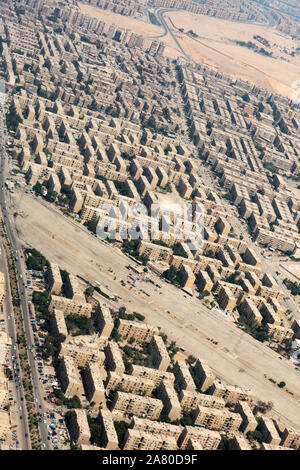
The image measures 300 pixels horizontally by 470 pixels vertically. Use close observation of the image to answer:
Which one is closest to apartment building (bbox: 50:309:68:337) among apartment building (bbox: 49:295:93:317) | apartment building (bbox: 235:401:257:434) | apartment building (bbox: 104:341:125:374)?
apartment building (bbox: 49:295:93:317)

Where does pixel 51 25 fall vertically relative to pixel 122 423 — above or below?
below

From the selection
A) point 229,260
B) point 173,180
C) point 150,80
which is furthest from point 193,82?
point 229,260

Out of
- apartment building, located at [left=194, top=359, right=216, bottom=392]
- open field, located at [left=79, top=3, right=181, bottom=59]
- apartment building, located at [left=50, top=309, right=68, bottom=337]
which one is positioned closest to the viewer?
apartment building, located at [left=50, top=309, right=68, bottom=337]

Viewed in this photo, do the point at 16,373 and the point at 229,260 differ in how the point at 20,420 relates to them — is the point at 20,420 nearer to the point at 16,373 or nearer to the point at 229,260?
the point at 16,373

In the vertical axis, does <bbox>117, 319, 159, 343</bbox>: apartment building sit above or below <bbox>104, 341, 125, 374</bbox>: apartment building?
below

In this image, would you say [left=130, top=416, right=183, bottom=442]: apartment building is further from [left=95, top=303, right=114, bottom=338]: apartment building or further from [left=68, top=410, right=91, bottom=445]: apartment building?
[left=95, top=303, right=114, bottom=338]: apartment building

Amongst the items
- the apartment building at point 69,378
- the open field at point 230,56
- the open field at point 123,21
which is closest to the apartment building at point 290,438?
the apartment building at point 69,378

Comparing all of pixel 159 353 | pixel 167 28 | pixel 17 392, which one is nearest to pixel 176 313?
pixel 159 353
